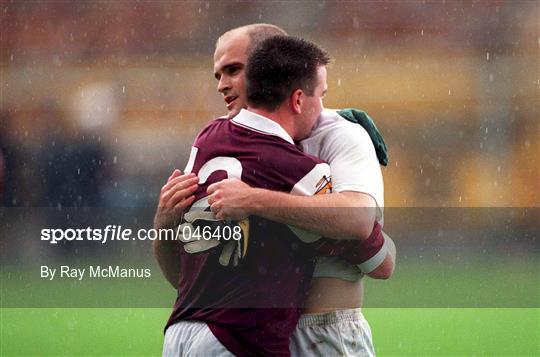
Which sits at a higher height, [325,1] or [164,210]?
[164,210]

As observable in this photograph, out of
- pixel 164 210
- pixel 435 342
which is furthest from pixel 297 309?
pixel 435 342

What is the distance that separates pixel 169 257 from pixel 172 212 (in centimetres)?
17

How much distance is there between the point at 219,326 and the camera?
6.65 feet

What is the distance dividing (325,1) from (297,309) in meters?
11.3

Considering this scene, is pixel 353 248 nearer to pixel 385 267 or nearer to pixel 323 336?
pixel 385 267

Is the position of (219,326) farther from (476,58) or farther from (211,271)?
(476,58)

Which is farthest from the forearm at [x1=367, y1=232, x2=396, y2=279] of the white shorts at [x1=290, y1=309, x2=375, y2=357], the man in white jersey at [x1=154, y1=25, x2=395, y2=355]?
the white shorts at [x1=290, y1=309, x2=375, y2=357]

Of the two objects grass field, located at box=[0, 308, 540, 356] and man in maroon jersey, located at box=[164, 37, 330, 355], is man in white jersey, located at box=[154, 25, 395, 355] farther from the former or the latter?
grass field, located at box=[0, 308, 540, 356]

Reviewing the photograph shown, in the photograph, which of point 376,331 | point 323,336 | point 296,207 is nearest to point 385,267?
point 323,336

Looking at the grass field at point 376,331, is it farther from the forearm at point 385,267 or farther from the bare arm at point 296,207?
the bare arm at point 296,207

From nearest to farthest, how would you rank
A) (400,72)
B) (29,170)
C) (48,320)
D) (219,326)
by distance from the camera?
1. (219,326)
2. (48,320)
3. (29,170)
4. (400,72)

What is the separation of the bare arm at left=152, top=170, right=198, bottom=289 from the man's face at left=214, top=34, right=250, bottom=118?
1.00 ft

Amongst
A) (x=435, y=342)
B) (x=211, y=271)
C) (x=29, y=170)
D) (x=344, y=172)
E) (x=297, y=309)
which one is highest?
(x=344, y=172)

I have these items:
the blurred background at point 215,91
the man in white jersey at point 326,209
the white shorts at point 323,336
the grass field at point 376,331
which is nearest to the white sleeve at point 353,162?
the man in white jersey at point 326,209
